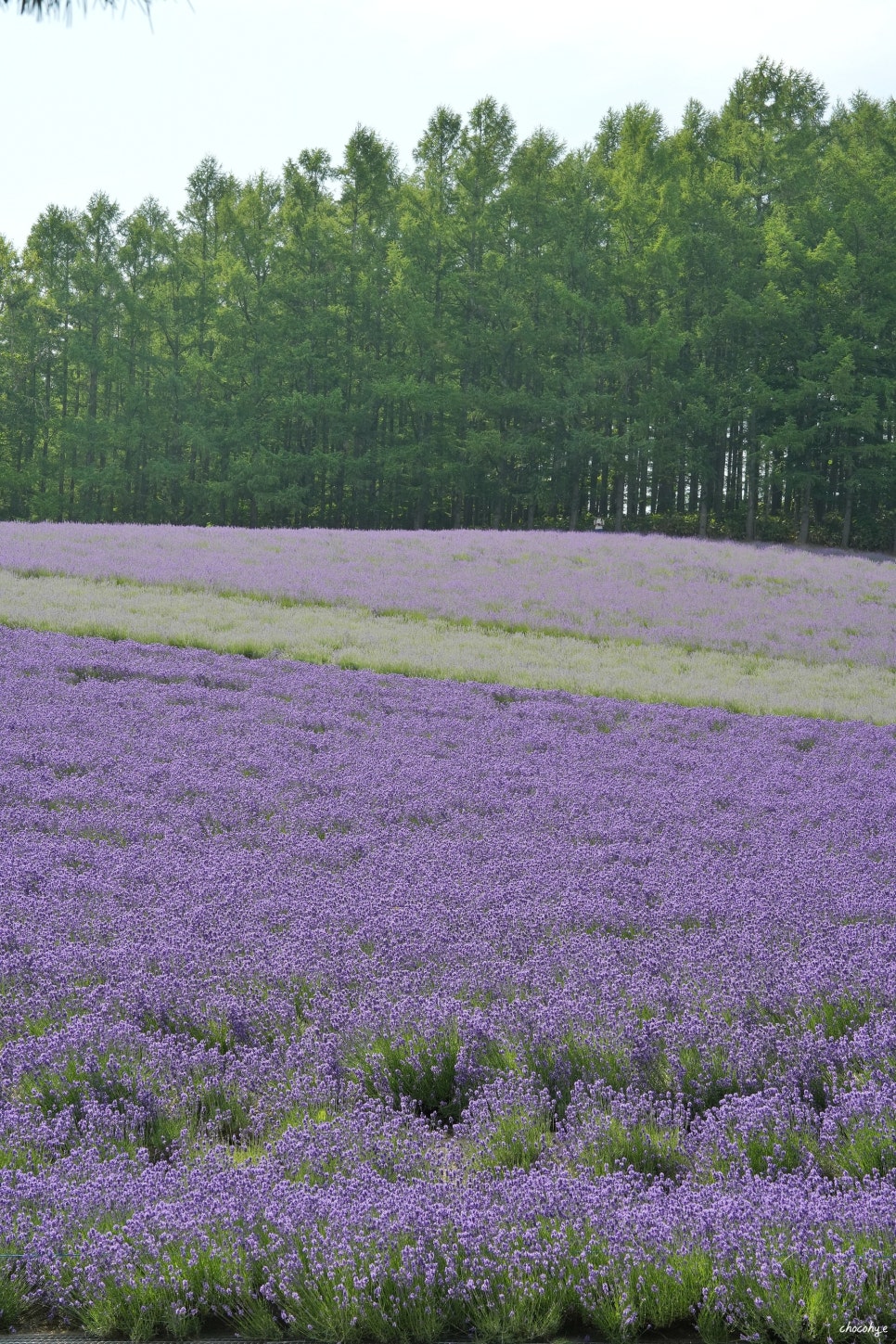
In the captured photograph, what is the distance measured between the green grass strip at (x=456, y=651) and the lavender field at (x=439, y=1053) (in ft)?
17.4

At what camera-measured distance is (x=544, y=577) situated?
22750 mm

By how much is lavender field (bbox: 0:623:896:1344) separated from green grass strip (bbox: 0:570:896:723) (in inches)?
208

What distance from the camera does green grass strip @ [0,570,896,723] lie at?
13570 mm

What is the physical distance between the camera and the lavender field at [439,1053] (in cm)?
290

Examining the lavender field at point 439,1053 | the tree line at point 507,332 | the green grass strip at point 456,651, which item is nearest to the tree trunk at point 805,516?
the tree line at point 507,332

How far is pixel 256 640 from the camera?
14.7 metres

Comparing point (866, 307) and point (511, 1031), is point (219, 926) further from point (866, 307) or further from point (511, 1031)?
point (866, 307)

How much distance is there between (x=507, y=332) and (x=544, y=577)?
23.8 metres

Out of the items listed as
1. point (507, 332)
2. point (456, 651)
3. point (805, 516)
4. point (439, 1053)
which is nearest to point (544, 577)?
point (456, 651)

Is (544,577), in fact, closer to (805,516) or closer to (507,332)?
(805,516)

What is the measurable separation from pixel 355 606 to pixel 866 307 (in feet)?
103

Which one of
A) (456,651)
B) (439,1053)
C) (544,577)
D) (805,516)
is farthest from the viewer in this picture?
(805,516)

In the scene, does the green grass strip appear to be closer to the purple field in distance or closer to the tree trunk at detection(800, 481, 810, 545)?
the purple field in distance

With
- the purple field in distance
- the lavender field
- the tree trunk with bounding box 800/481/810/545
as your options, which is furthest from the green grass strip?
the tree trunk with bounding box 800/481/810/545
